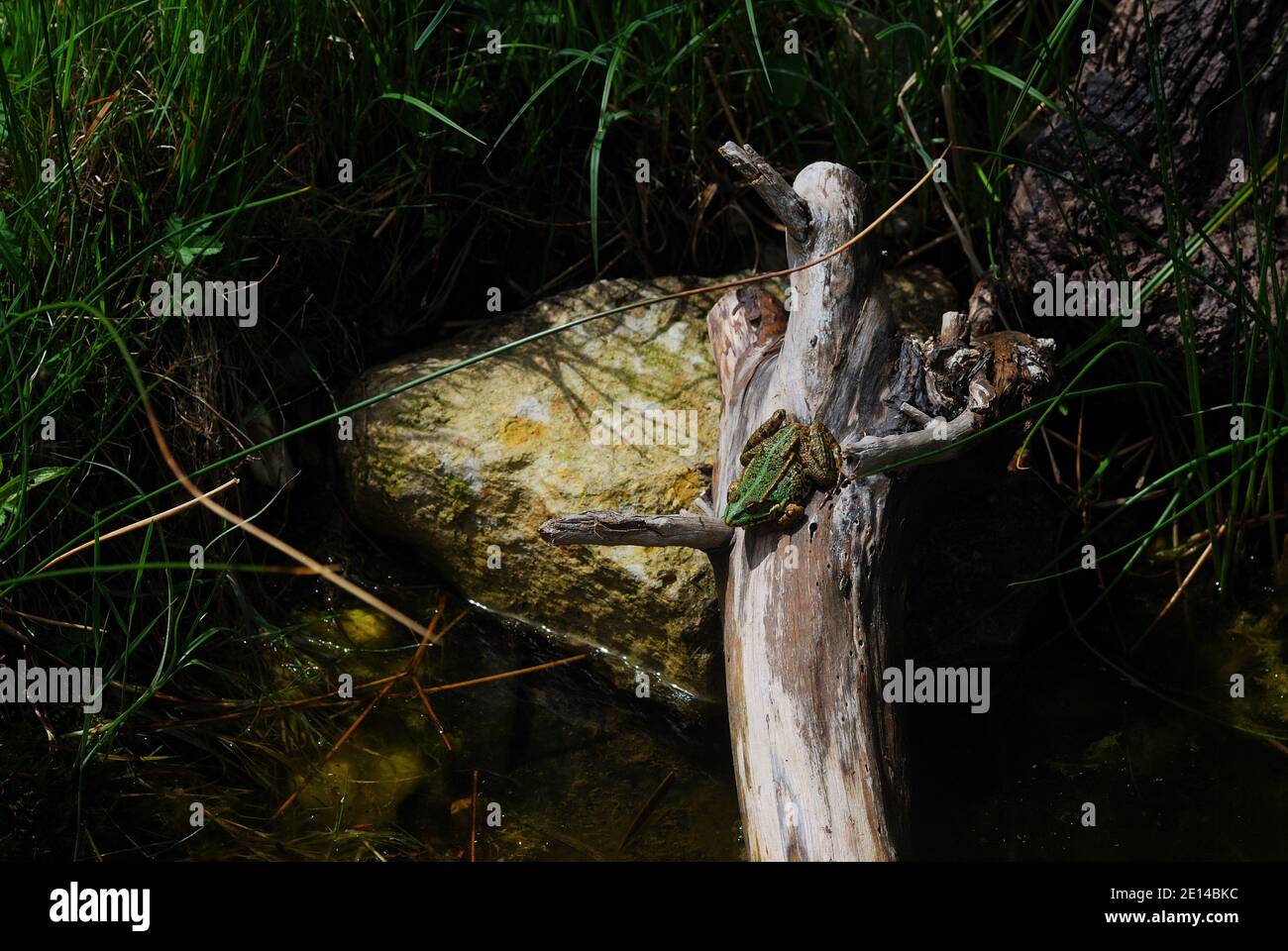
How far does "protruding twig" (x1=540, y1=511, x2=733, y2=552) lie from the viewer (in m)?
2.89

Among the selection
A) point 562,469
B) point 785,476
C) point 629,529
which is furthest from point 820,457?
point 562,469

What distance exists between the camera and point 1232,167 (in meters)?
3.43

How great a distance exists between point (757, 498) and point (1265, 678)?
1.78 meters

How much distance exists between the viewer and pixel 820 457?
115 inches

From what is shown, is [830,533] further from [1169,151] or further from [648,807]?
[1169,151]

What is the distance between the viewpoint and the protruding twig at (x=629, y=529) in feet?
9.48

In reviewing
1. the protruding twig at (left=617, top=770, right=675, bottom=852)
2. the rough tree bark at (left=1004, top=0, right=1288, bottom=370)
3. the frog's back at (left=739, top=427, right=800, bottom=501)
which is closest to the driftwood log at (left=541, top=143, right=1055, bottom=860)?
the frog's back at (left=739, top=427, right=800, bottom=501)

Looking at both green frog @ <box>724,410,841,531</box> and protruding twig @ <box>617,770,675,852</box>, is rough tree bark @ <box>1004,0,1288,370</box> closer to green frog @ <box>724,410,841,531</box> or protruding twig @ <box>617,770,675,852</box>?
green frog @ <box>724,410,841,531</box>

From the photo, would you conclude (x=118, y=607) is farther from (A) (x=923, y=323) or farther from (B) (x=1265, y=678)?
(B) (x=1265, y=678)

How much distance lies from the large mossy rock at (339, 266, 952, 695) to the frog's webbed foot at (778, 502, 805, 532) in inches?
22.7

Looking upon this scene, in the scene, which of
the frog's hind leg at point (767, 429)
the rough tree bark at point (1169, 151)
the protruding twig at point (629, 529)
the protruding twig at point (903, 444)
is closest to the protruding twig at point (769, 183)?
the frog's hind leg at point (767, 429)

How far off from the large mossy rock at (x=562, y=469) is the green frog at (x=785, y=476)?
21.8 inches

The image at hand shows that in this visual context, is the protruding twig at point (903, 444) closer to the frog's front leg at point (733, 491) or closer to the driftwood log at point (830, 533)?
the driftwood log at point (830, 533)
